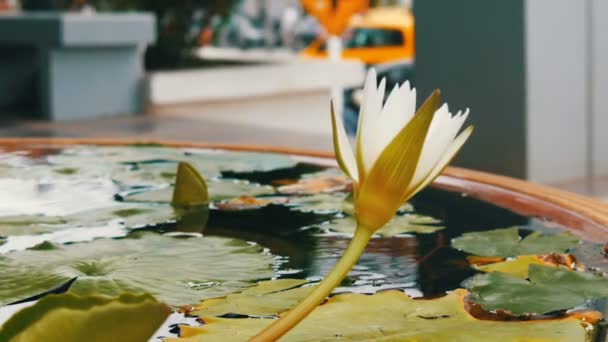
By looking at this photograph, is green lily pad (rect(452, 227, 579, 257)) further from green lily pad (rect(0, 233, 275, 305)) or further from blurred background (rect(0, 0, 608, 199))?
blurred background (rect(0, 0, 608, 199))

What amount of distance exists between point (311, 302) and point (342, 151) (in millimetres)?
142

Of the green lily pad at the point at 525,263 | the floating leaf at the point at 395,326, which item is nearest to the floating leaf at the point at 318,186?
the green lily pad at the point at 525,263

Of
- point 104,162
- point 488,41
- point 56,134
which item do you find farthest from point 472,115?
point 104,162

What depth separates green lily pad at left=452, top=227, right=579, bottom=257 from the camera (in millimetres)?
1007

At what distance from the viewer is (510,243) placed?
1033mm

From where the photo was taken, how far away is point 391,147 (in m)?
0.65

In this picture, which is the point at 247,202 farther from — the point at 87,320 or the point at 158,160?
the point at 87,320

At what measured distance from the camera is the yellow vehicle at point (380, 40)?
12867 mm

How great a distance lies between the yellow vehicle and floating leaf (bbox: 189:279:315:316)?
11.9 m

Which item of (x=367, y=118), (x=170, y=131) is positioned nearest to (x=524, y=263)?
(x=367, y=118)

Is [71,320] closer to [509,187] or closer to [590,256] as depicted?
[590,256]

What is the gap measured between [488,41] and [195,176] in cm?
416

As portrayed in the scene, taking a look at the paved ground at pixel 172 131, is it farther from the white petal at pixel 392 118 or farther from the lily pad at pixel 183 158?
the white petal at pixel 392 118

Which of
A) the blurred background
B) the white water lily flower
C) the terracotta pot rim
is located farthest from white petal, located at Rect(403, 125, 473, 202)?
the blurred background
